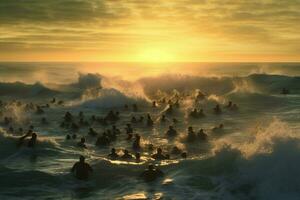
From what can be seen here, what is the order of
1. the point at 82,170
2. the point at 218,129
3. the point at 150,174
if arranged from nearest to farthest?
the point at 150,174
the point at 82,170
the point at 218,129

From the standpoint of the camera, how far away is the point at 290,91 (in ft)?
184

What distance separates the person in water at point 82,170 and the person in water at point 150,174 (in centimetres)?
213

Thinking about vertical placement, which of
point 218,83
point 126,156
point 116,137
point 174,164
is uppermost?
point 218,83

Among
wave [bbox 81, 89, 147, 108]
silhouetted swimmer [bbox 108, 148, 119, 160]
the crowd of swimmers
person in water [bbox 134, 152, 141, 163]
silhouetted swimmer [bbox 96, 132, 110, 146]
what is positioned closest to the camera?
the crowd of swimmers

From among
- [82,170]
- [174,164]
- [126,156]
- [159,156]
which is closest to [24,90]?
[126,156]

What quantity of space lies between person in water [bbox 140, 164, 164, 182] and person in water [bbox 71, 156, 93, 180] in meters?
2.13

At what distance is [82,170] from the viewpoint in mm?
19078

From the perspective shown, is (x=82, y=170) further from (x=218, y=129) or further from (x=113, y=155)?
(x=218, y=129)

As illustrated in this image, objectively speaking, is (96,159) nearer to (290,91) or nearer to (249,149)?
(249,149)

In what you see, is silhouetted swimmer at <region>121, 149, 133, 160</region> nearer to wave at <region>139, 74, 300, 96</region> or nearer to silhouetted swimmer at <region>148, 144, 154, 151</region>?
silhouetted swimmer at <region>148, 144, 154, 151</region>

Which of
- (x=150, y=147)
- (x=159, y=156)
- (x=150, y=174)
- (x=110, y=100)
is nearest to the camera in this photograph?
(x=150, y=174)

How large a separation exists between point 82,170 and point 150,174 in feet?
8.77

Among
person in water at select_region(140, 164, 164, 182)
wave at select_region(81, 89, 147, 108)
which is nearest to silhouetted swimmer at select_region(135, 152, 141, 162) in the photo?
person in water at select_region(140, 164, 164, 182)

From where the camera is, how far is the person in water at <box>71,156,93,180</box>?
18984 mm
